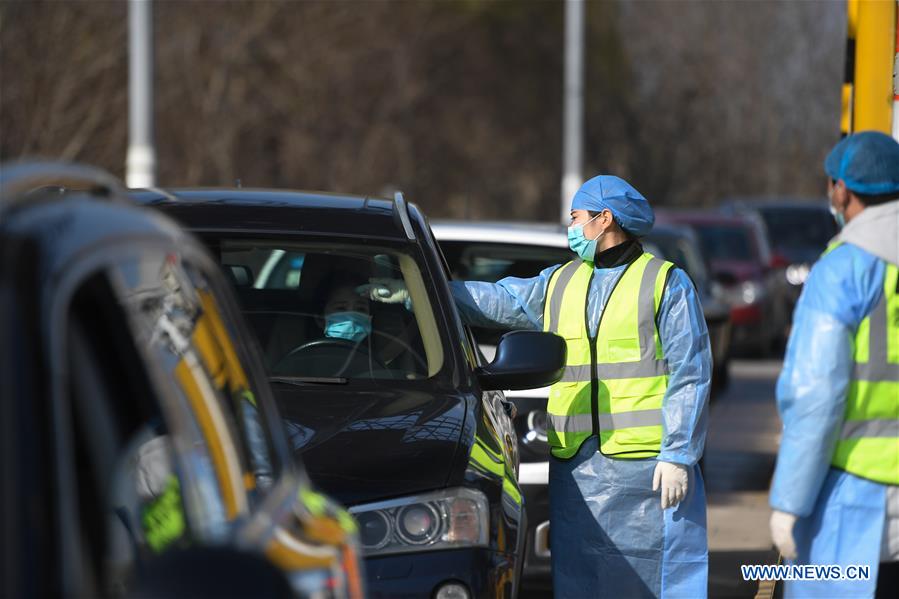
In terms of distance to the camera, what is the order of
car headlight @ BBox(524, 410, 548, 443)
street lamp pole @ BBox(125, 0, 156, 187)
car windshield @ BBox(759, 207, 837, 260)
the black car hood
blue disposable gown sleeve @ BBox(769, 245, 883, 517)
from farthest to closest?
car windshield @ BBox(759, 207, 837, 260) → street lamp pole @ BBox(125, 0, 156, 187) → car headlight @ BBox(524, 410, 548, 443) → the black car hood → blue disposable gown sleeve @ BBox(769, 245, 883, 517)

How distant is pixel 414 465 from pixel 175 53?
23134 millimetres

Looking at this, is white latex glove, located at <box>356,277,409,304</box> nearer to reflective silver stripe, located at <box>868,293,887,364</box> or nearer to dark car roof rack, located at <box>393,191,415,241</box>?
dark car roof rack, located at <box>393,191,415,241</box>

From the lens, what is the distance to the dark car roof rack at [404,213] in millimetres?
5457

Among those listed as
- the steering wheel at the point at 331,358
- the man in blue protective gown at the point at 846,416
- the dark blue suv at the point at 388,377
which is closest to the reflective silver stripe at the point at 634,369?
the dark blue suv at the point at 388,377

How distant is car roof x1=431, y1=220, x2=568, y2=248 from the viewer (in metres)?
7.68

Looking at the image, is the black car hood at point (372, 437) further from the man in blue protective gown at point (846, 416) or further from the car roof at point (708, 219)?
the car roof at point (708, 219)

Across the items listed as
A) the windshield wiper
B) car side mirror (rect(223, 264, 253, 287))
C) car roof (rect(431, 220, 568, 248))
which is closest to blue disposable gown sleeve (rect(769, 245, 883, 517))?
the windshield wiper

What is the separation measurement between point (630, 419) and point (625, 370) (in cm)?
16

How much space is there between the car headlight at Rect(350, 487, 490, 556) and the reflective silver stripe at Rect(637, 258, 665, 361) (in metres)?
0.99

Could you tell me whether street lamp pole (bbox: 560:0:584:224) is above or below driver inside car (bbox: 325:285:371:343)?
above

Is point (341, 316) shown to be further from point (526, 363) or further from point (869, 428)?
point (869, 428)

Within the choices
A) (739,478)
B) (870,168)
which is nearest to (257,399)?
(870,168)

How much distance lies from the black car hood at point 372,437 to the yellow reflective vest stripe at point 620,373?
457 millimetres

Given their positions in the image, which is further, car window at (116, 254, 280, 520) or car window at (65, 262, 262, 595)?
car window at (116, 254, 280, 520)
